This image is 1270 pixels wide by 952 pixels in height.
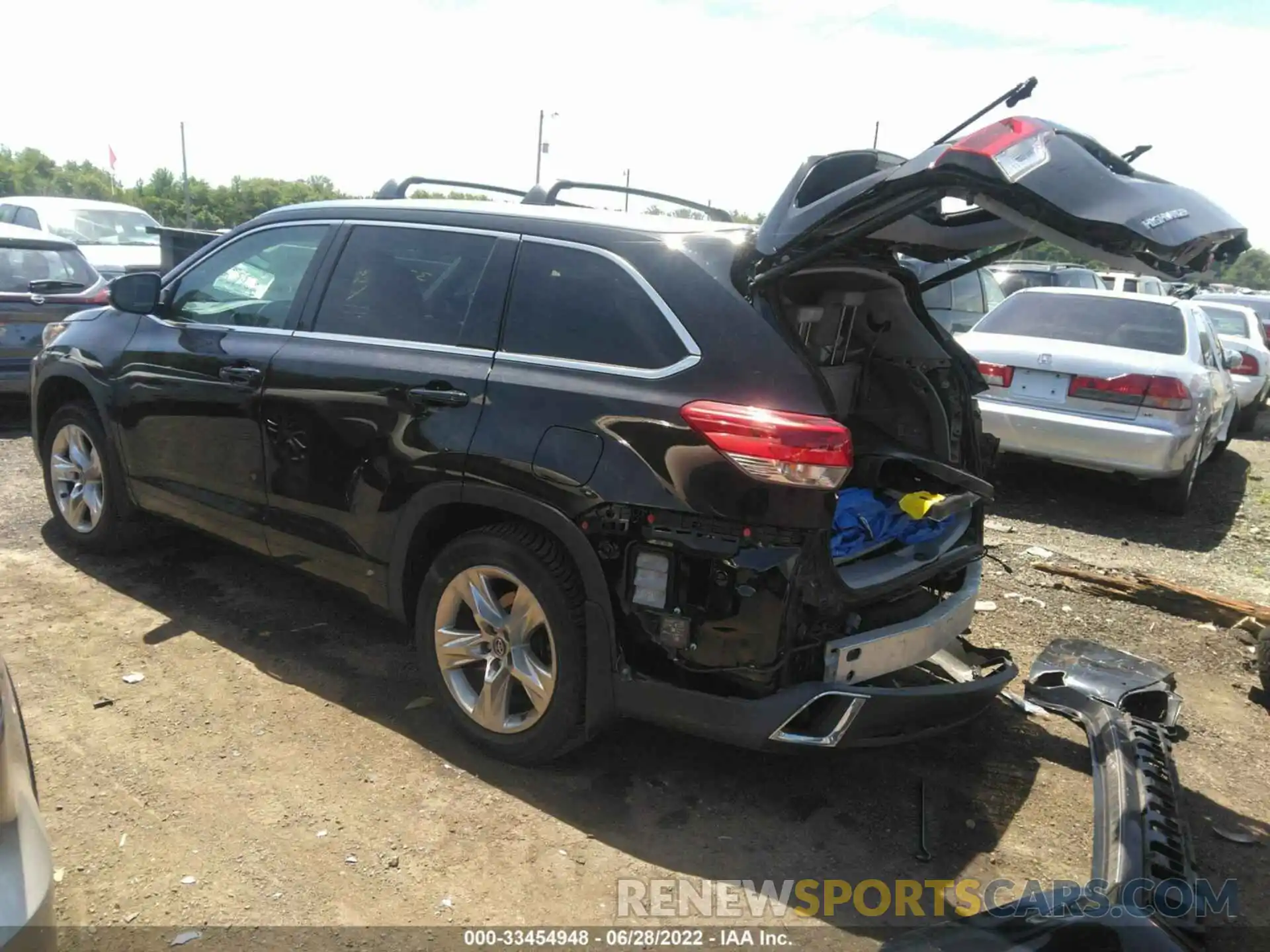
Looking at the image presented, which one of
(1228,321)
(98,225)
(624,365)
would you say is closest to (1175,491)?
(624,365)

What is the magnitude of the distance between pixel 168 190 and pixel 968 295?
146ft

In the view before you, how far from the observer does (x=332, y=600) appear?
183 inches

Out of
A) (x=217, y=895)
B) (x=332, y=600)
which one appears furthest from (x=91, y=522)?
(x=217, y=895)

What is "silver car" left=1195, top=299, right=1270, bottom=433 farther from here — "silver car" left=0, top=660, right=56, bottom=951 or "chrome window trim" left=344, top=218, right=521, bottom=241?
"silver car" left=0, top=660, right=56, bottom=951

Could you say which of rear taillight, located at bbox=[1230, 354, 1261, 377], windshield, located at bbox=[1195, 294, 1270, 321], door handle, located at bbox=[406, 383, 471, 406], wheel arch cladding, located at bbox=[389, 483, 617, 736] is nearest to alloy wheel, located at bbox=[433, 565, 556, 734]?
wheel arch cladding, located at bbox=[389, 483, 617, 736]

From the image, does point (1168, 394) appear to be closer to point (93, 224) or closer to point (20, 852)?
point (20, 852)

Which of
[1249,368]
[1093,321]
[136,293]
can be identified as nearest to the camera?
[136,293]

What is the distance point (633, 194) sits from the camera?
4473 millimetres

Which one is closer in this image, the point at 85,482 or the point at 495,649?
the point at 495,649

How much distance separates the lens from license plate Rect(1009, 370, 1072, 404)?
6781mm

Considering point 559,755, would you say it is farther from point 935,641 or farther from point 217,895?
point 935,641

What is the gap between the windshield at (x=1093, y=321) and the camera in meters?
7.22

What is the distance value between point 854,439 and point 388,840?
7.13ft

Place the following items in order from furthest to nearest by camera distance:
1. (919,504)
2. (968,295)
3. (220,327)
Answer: (968,295)
(220,327)
(919,504)
